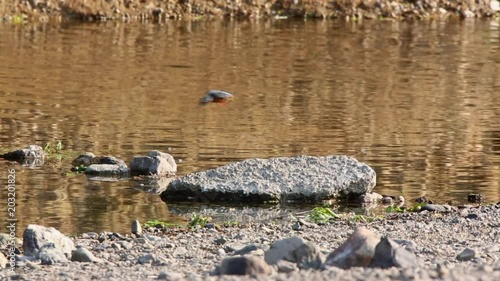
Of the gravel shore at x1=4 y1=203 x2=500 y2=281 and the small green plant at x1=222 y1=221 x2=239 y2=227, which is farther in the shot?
the small green plant at x1=222 y1=221 x2=239 y2=227

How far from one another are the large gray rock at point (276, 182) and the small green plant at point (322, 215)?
612 mm

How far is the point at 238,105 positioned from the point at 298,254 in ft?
30.0

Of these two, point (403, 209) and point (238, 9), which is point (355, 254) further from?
point (238, 9)

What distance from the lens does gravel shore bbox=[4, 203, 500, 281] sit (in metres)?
6.96

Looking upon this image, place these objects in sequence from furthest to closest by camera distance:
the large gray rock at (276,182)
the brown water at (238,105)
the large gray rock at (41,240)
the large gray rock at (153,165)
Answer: the large gray rock at (153,165)
the brown water at (238,105)
the large gray rock at (276,182)
the large gray rock at (41,240)

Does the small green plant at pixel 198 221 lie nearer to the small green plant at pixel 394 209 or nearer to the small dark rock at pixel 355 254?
the small green plant at pixel 394 209

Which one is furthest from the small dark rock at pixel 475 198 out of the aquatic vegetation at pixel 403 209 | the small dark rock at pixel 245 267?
the small dark rock at pixel 245 267

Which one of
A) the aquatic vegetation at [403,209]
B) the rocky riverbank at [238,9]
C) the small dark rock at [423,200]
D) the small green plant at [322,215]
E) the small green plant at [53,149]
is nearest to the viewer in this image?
the small green plant at [322,215]

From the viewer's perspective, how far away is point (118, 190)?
11.3 meters

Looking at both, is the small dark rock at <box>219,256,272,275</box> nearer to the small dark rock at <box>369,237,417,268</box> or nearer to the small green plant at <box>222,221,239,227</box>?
the small dark rock at <box>369,237,417,268</box>

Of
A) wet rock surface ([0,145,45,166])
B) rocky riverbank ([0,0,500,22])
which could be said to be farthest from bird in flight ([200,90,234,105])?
rocky riverbank ([0,0,500,22])

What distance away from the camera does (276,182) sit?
35.9ft

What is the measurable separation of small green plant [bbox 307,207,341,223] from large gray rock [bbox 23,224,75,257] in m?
2.15

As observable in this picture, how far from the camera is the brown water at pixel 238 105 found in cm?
1163
